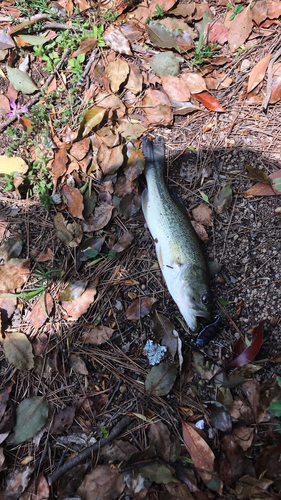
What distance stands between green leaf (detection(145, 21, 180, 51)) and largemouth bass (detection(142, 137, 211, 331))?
1.22 meters

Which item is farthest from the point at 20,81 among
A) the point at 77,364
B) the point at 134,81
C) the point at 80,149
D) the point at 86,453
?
the point at 86,453

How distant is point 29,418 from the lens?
2535 mm

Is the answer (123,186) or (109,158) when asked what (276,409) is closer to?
(123,186)

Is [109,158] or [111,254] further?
[109,158]

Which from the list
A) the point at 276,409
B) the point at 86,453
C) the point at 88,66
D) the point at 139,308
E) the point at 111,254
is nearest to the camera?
the point at 276,409

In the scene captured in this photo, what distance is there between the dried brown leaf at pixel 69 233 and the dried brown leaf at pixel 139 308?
82cm

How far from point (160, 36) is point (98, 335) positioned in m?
3.23

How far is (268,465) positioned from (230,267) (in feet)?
5.07

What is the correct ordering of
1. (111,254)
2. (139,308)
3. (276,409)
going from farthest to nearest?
(111,254) → (139,308) → (276,409)

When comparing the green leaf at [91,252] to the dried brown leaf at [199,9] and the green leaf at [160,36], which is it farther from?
the dried brown leaf at [199,9]

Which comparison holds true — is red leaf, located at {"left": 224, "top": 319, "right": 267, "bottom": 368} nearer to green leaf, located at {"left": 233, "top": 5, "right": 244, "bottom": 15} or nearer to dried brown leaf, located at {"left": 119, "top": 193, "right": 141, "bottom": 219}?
dried brown leaf, located at {"left": 119, "top": 193, "right": 141, "bottom": 219}

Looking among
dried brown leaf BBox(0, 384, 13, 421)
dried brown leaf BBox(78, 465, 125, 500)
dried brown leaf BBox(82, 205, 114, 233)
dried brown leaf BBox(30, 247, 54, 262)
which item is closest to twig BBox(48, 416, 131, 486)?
dried brown leaf BBox(78, 465, 125, 500)

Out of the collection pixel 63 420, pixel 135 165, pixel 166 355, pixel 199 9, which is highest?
pixel 199 9

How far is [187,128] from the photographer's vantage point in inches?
128
